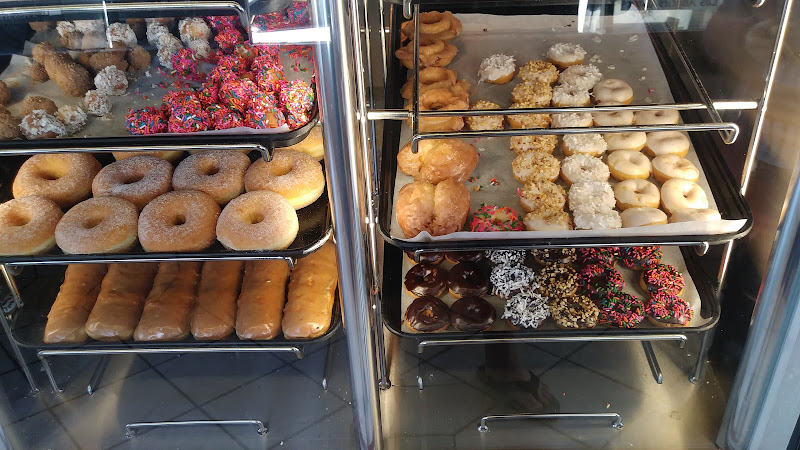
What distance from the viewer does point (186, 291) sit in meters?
2.17

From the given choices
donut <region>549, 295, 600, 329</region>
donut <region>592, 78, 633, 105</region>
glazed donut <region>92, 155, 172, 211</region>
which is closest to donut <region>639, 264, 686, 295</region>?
donut <region>549, 295, 600, 329</region>

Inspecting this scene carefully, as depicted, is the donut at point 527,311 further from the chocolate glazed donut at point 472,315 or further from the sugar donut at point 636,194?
the sugar donut at point 636,194

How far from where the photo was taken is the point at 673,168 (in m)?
2.03

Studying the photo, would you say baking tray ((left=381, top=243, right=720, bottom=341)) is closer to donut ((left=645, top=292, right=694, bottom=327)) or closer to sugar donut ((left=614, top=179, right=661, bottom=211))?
donut ((left=645, top=292, right=694, bottom=327))

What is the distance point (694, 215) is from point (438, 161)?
2.33ft

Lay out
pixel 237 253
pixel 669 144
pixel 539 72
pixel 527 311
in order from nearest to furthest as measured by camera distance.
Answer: pixel 237 253 → pixel 527 311 → pixel 669 144 → pixel 539 72

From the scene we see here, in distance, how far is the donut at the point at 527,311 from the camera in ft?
6.50

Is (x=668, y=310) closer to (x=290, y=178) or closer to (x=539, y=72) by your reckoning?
(x=539, y=72)

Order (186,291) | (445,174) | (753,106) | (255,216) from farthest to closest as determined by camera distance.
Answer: (186,291)
(445,174)
(255,216)
(753,106)

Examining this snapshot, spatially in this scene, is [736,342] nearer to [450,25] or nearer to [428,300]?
[428,300]

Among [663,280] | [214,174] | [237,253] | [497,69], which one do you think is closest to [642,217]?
[663,280]

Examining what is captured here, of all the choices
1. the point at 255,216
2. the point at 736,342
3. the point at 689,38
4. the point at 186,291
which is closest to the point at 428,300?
the point at 255,216

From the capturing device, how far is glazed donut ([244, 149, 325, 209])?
1926mm

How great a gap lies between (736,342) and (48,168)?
2095 mm
